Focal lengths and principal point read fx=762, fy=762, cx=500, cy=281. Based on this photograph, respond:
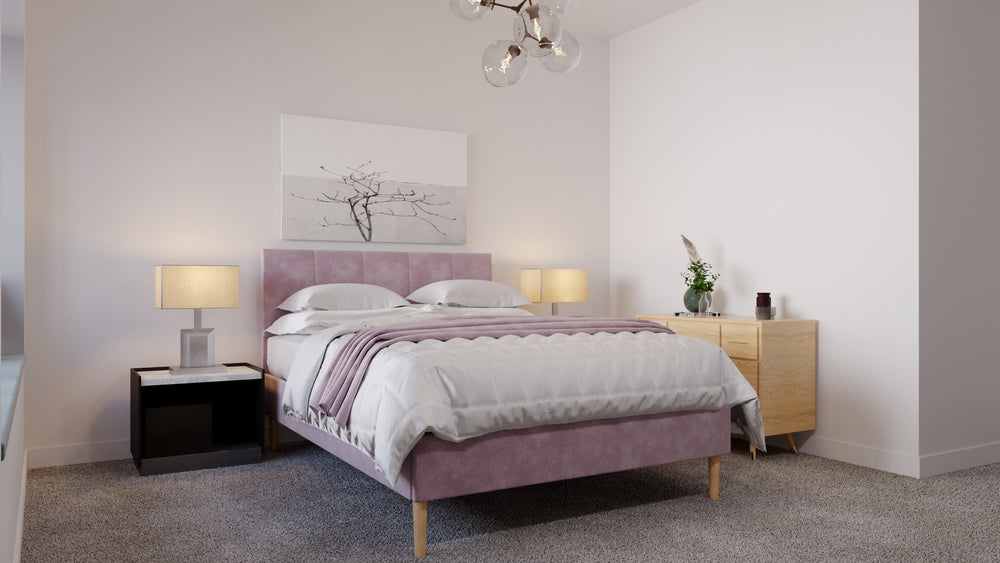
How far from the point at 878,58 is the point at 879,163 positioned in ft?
1.74

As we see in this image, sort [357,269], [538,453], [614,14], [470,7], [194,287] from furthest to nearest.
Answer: [614,14], [357,269], [194,287], [538,453], [470,7]

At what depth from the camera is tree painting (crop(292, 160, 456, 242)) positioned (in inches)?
183

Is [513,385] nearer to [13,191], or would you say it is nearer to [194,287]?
[194,287]

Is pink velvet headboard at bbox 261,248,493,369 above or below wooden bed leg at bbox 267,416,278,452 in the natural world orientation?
above

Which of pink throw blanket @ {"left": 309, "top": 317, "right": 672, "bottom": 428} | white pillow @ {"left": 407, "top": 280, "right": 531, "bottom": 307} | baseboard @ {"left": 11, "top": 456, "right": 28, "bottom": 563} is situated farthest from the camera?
white pillow @ {"left": 407, "top": 280, "right": 531, "bottom": 307}

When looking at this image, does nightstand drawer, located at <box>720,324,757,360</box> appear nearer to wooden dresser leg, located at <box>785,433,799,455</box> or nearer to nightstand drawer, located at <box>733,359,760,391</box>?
nightstand drawer, located at <box>733,359,760,391</box>

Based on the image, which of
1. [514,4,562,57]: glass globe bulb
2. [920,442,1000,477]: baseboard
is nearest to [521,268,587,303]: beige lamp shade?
[920,442,1000,477]: baseboard

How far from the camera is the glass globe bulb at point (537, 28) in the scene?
2570 mm

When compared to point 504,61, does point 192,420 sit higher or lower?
lower

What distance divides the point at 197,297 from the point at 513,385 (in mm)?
1941

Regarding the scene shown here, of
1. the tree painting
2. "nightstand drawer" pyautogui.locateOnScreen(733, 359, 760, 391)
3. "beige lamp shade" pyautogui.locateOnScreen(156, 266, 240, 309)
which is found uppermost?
the tree painting

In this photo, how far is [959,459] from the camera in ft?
12.5

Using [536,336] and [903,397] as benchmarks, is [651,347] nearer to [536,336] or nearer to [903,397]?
[536,336]

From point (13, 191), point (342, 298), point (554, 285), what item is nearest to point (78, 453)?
point (13, 191)
